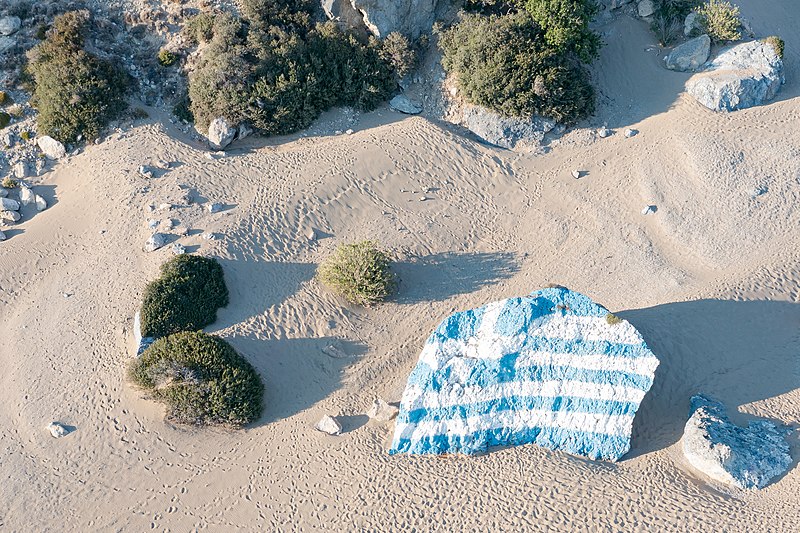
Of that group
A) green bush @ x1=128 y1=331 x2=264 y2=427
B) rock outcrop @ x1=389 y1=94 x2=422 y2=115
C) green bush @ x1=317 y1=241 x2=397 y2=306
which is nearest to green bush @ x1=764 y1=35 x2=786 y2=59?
rock outcrop @ x1=389 y1=94 x2=422 y2=115

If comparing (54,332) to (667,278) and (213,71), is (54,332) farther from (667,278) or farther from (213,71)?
(667,278)

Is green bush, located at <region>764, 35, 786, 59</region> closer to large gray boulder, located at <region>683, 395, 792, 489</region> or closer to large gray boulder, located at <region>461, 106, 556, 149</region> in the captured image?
large gray boulder, located at <region>461, 106, 556, 149</region>

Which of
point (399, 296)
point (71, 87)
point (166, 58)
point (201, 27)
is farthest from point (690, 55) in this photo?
point (71, 87)

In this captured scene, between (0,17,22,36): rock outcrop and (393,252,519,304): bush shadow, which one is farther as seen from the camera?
(0,17,22,36): rock outcrop

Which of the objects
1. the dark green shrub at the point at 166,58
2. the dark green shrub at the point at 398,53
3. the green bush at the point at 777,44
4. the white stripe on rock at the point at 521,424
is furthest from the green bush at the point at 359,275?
the green bush at the point at 777,44

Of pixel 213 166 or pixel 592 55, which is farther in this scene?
pixel 592 55

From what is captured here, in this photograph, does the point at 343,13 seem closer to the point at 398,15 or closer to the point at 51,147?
the point at 398,15

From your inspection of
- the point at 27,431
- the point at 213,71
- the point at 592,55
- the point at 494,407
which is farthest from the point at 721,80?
the point at 27,431
